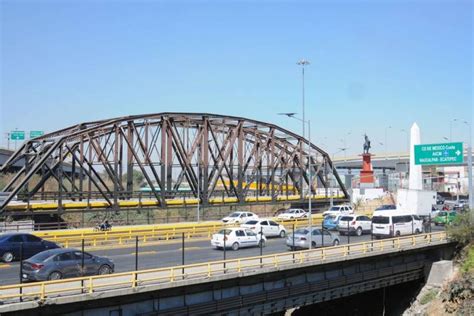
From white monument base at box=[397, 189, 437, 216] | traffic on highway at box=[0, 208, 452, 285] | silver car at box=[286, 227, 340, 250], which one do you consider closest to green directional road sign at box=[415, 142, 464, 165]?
white monument base at box=[397, 189, 437, 216]

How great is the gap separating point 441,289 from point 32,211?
1335 inches

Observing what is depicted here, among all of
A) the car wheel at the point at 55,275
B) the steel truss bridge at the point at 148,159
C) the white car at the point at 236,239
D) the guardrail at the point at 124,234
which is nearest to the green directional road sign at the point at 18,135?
the steel truss bridge at the point at 148,159

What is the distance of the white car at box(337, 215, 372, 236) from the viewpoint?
40.8 metres

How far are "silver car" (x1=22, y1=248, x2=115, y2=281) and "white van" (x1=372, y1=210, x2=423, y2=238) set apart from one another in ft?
76.0

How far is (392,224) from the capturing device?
122 feet

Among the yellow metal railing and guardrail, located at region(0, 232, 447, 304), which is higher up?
the yellow metal railing

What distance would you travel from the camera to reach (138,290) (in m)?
18.2

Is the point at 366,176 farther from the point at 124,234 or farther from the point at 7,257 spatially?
the point at 7,257

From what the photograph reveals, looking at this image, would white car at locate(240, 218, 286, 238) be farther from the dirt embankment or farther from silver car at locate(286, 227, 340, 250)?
the dirt embankment

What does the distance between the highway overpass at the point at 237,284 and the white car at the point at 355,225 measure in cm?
649

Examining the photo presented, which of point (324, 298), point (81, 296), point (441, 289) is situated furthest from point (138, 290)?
point (441, 289)

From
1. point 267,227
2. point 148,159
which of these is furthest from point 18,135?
point 267,227

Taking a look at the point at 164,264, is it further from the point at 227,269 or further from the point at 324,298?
the point at 324,298

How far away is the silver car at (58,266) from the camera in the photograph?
61.4 feet
